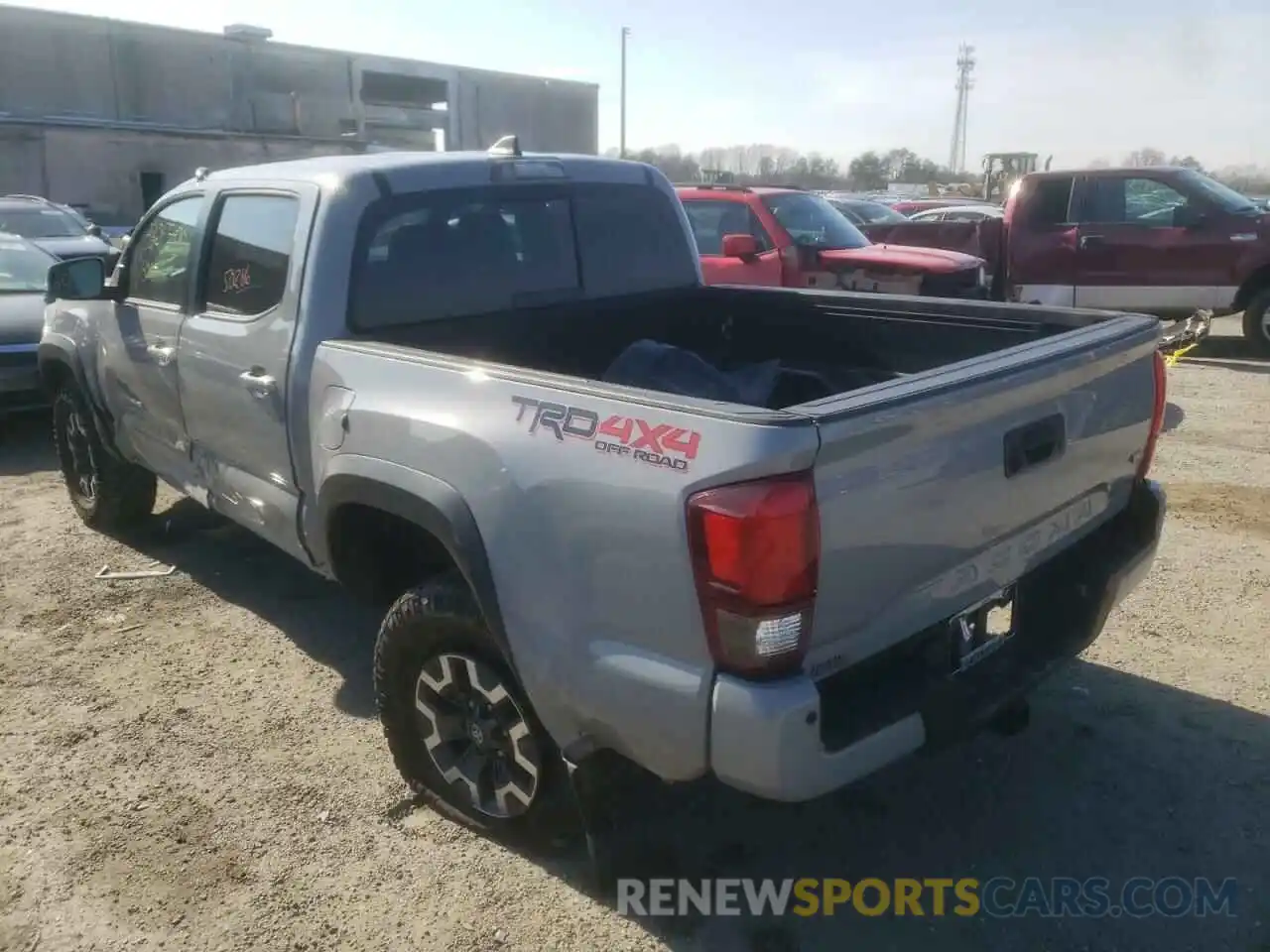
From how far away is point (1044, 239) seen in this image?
1141 cm

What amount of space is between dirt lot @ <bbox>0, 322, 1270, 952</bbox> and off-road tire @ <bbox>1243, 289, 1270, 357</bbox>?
6.88m

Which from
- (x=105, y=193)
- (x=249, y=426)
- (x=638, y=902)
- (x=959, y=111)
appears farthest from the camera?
(x=959, y=111)

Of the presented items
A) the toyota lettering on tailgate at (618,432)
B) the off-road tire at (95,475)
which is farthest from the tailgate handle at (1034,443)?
the off-road tire at (95,475)

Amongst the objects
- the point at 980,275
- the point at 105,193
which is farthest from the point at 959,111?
the point at 980,275

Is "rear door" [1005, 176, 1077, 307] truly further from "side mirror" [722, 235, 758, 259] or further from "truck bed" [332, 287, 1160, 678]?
"truck bed" [332, 287, 1160, 678]

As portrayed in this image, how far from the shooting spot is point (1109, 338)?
9.90 ft

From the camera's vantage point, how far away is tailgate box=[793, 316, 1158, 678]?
2.27 metres

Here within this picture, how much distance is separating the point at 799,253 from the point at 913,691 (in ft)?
24.9

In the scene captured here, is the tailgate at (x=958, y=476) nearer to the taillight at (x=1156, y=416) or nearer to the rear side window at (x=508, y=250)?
the taillight at (x=1156, y=416)

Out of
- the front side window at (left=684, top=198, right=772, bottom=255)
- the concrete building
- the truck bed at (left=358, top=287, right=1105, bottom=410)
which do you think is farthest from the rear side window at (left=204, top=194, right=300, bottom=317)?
the concrete building

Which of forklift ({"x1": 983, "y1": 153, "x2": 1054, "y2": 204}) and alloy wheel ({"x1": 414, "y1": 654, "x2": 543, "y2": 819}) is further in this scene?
forklift ({"x1": 983, "y1": 153, "x2": 1054, "y2": 204})

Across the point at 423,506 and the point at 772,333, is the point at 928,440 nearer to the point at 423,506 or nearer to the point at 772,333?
the point at 423,506

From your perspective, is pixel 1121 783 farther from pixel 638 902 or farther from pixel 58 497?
pixel 58 497

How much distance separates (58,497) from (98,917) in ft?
14.7
